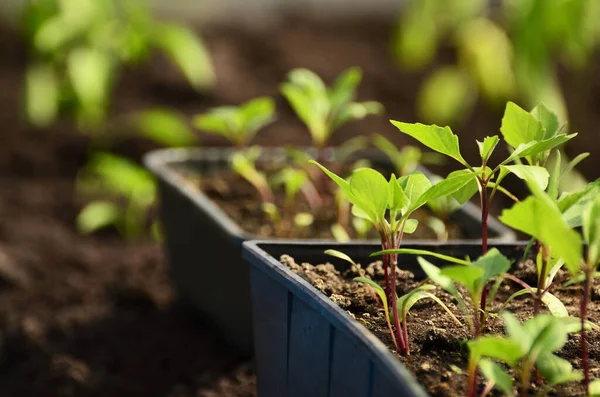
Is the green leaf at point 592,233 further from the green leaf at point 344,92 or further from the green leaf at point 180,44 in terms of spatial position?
the green leaf at point 180,44

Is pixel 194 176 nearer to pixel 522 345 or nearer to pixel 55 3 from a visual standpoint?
pixel 55 3

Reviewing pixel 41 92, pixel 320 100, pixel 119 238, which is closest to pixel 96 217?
pixel 119 238

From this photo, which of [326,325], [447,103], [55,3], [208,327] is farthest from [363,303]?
[447,103]

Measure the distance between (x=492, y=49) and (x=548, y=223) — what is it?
2.53 meters

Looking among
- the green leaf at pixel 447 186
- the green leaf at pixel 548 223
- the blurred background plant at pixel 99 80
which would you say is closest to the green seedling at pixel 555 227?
the green leaf at pixel 548 223

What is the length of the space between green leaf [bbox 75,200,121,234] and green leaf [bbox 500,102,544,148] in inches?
63.4

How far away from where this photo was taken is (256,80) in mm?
3443

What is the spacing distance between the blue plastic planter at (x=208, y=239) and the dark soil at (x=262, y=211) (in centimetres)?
4

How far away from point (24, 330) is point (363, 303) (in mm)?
990

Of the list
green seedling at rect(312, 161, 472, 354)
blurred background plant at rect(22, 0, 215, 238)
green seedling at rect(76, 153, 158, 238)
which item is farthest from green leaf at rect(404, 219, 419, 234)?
blurred background plant at rect(22, 0, 215, 238)

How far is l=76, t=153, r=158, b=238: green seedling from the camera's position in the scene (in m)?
2.52

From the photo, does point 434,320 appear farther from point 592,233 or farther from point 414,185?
point 592,233

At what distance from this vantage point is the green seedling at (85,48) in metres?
2.65

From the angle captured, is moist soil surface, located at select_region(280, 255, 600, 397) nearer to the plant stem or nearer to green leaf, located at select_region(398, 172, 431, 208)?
the plant stem
